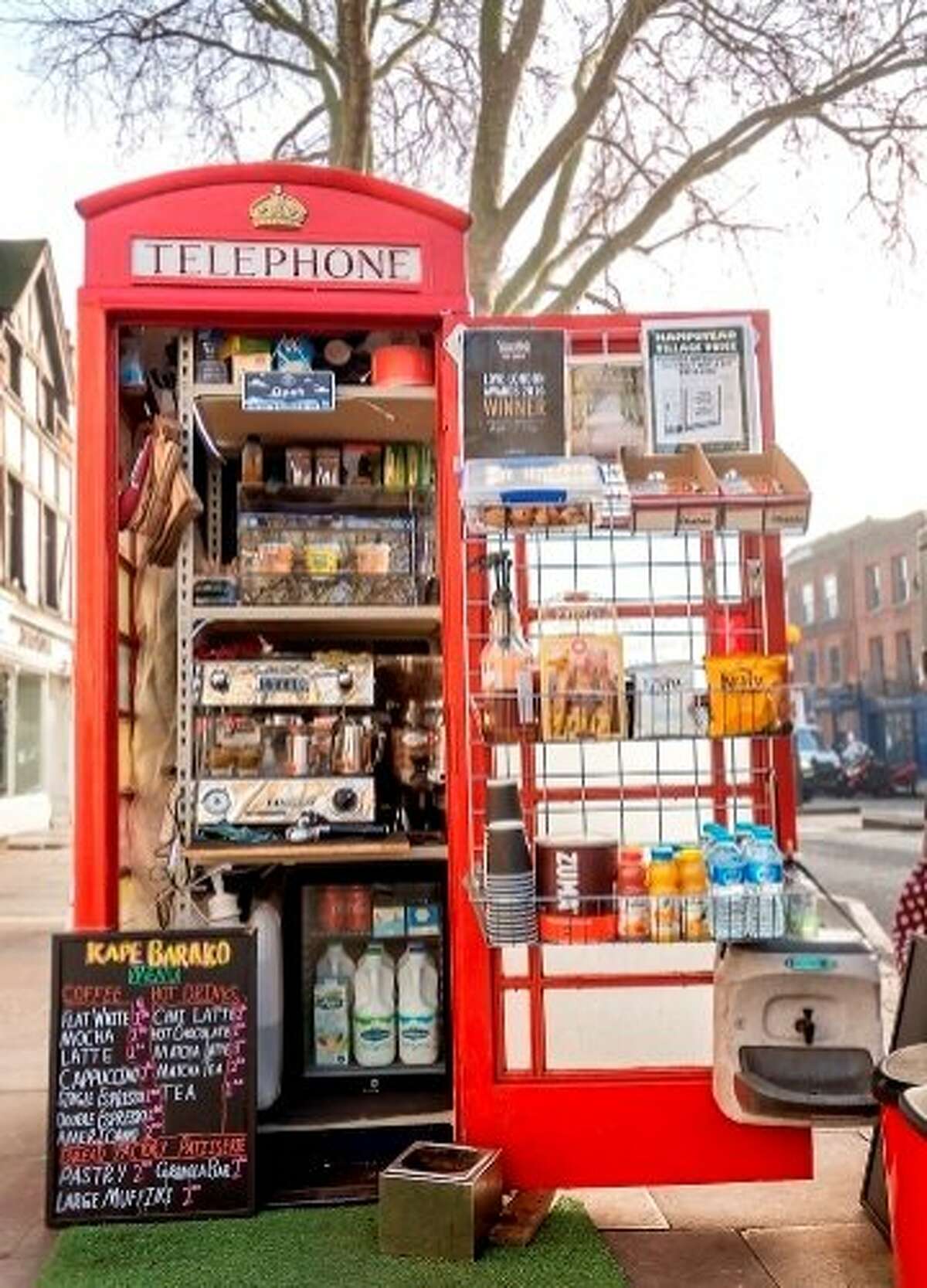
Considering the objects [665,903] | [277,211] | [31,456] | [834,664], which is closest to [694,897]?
[665,903]

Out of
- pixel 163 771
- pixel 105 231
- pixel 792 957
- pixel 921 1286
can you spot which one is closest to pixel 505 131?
pixel 105 231

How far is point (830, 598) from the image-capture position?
49.0 meters

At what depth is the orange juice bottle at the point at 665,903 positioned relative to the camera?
347cm

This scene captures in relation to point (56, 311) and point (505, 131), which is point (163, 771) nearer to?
point (505, 131)

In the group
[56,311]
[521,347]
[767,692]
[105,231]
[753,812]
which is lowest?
[753,812]

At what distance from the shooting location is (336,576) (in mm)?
4383

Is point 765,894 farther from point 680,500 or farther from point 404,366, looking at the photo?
point 404,366

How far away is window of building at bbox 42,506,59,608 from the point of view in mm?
24625

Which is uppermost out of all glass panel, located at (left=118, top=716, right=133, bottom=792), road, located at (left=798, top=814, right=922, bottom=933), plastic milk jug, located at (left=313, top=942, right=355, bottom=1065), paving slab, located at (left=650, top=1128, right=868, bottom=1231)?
glass panel, located at (left=118, top=716, right=133, bottom=792)

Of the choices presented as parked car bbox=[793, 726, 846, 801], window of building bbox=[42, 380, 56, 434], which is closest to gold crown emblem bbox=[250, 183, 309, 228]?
window of building bbox=[42, 380, 56, 434]

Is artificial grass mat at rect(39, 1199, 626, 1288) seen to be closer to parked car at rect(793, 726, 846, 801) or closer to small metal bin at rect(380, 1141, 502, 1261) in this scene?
small metal bin at rect(380, 1141, 502, 1261)

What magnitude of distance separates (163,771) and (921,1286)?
295cm

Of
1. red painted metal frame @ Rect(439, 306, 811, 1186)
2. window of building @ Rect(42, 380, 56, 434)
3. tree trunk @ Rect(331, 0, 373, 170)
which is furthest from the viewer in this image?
window of building @ Rect(42, 380, 56, 434)

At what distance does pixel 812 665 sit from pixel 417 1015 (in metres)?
49.5
